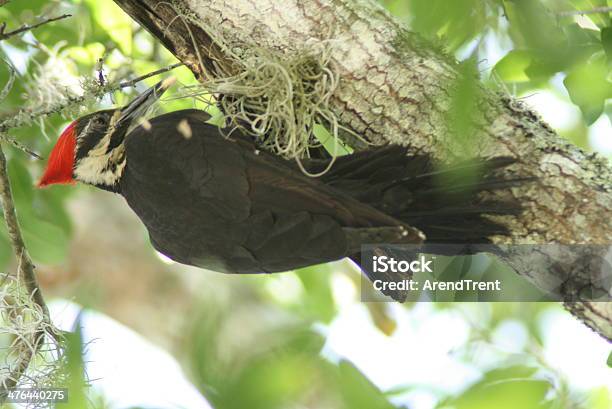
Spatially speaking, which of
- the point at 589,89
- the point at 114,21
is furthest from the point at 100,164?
the point at 589,89

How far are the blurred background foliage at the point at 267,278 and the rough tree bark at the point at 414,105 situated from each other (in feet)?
0.50

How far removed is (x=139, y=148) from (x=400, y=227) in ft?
2.98

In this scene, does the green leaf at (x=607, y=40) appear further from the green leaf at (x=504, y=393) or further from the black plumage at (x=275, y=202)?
the green leaf at (x=504, y=393)

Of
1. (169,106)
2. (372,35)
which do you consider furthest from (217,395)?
(169,106)

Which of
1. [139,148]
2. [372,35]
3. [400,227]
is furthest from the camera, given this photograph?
[139,148]

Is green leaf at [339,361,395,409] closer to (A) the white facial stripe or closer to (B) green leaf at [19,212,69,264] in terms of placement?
(A) the white facial stripe

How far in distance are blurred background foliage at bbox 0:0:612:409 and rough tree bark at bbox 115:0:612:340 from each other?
0.15 metres

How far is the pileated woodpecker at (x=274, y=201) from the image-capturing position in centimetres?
211

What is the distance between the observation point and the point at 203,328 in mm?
880

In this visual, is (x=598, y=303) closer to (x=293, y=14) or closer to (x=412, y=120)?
(x=412, y=120)

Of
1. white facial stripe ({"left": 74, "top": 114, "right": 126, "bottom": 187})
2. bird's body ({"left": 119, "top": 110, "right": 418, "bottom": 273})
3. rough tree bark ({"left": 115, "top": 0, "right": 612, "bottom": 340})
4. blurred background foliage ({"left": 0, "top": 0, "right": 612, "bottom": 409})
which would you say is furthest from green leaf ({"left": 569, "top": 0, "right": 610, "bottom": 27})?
white facial stripe ({"left": 74, "top": 114, "right": 126, "bottom": 187})

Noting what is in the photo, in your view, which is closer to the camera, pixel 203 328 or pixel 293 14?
pixel 203 328

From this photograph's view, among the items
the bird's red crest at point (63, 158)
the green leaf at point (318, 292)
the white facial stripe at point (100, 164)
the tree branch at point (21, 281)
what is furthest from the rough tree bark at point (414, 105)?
the green leaf at point (318, 292)

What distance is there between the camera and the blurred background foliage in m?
0.88
